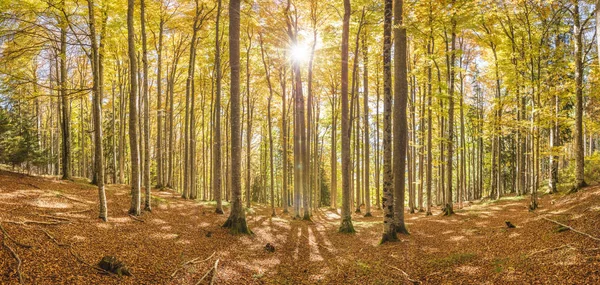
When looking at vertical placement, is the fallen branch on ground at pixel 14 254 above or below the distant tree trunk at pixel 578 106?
below

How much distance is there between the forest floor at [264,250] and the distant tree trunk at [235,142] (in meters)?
0.53

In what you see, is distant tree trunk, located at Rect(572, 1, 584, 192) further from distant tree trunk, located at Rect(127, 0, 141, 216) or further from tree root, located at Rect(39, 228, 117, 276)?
distant tree trunk, located at Rect(127, 0, 141, 216)

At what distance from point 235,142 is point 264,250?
156 inches

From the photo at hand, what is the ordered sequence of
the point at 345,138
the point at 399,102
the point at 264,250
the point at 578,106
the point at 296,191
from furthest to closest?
the point at 296,191, the point at 578,106, the point at 345,138, the point at 399,102, the point at 264,250

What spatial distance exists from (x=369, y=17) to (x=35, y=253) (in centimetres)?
1623

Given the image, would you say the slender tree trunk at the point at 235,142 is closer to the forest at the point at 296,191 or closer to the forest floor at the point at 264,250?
the forest at the point at 296,191

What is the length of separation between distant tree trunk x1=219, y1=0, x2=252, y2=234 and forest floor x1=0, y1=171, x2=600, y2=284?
53 cm

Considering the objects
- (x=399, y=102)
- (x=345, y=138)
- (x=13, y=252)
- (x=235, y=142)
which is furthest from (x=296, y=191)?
(x=13, y=252)

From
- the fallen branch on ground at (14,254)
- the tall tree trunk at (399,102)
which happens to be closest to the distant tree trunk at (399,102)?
the tall tree trunk at (399,102)

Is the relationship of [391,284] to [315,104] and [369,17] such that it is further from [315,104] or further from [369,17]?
[315,104]

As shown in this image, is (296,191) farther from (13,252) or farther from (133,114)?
(13,252)

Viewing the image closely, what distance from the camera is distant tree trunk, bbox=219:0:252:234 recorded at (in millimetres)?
11141

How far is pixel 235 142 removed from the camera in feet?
37.0

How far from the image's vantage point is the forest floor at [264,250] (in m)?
5.58
